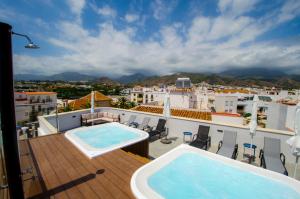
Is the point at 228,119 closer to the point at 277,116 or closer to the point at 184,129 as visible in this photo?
the point at 184,129

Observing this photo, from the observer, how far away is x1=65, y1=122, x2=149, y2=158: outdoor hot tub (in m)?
4.46

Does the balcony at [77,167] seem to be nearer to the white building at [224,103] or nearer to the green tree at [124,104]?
the green tree at [124,104]

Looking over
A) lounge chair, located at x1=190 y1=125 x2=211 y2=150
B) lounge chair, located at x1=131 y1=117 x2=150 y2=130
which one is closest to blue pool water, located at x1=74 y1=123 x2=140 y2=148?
lounge chair, located at x1=131 y1=117 x2=150 y2=130

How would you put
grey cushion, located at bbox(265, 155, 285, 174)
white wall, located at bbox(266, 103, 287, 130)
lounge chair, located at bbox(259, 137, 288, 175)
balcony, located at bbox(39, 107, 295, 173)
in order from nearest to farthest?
grey cushion, located at bbox(265, 155, 285, 174), lounge chair, located at bbox(259, 137, 288, 175), balcony, located at bbox(39, 107, 295, 173), white wall, located at bbox(266, 103, 287, 130)

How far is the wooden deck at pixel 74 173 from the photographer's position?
266 cm

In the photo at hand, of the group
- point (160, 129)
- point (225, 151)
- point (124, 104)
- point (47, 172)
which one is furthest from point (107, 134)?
point (124, 104)

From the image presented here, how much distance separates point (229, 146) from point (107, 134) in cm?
496

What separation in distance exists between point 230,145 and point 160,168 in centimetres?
372

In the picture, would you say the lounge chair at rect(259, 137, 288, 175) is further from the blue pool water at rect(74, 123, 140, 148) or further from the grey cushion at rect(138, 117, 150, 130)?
the grey cushion at rect(138, 117, 150, 130)

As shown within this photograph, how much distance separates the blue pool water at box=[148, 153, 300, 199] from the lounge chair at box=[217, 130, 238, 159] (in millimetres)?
1695

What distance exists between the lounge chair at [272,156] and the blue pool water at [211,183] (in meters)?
1.62

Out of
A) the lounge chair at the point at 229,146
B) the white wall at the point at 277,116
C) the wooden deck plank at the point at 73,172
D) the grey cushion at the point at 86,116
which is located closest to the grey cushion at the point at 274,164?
the lounge chair at the point at 229,146

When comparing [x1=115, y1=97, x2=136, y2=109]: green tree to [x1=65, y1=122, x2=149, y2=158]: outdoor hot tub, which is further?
[x1=115, y1=97, x2=136, y2=109]: green tree

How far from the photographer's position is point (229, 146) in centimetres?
584
